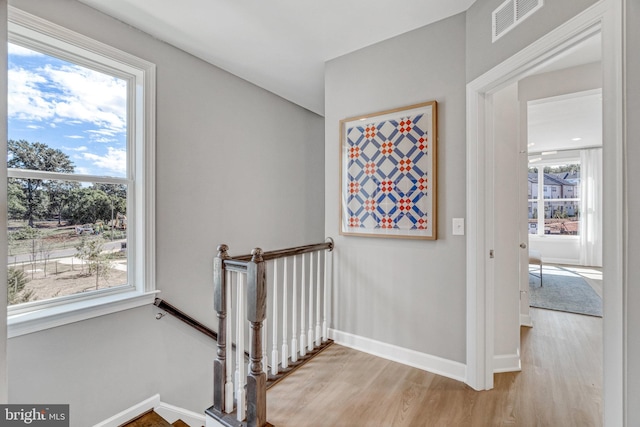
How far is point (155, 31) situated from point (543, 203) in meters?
8.20

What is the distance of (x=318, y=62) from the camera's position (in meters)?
2.83

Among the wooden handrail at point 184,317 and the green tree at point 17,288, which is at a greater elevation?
the green tree at point 17,288

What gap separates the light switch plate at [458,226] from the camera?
2.08m

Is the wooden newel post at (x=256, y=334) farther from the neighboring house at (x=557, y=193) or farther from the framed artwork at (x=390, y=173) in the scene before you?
the neighboring house at (x=557, y=193)

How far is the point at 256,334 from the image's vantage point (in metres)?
1.64

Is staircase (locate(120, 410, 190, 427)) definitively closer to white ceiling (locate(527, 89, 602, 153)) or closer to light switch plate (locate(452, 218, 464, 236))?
light switch plate (locate(452, 218, 464, 236))

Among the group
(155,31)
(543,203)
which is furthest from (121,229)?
(543,203)

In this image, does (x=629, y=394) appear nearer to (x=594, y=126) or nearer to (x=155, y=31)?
(x=155, y=31)

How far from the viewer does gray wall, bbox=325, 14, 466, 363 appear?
2115 mm

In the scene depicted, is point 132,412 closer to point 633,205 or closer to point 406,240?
point 406,240

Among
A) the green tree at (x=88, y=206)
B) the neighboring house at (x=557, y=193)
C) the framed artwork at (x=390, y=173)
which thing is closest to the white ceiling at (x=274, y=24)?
the framed artwork at (x=390, y=173)

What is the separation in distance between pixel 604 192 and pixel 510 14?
116 cm

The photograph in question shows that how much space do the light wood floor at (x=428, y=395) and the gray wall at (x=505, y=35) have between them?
6.82 ft

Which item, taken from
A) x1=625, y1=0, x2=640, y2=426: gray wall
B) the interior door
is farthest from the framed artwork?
the interior door
